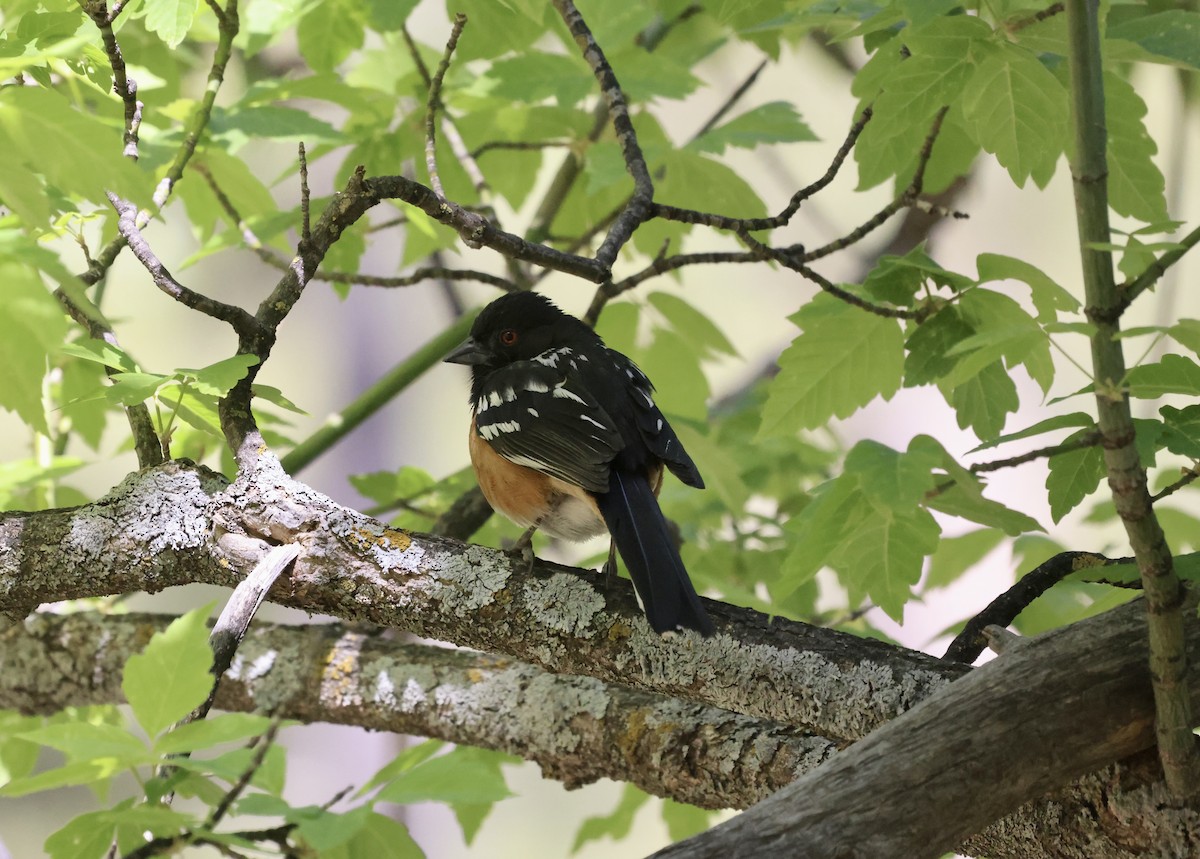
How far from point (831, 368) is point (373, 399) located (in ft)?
4.16

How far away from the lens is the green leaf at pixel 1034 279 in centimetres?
138

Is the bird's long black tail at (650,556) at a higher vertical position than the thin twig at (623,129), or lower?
lower

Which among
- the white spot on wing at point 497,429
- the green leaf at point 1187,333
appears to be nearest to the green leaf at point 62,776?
the green leaf at point 1187,333

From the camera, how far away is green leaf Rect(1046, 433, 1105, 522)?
4.11 feet

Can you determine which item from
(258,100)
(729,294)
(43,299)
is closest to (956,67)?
(43,299)

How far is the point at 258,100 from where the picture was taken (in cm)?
222

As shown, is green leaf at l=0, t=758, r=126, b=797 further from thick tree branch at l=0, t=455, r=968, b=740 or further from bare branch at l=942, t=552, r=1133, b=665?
bare branch at l=942, t=552, r=1133, b=665

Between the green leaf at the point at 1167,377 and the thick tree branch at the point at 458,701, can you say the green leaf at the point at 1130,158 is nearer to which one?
the green leaf at the point at 1167,377

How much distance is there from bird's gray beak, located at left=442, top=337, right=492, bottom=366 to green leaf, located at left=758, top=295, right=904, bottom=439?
100cm

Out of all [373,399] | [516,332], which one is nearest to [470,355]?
[516,332]

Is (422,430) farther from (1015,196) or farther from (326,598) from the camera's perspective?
(326,598)

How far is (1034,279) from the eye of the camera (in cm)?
140

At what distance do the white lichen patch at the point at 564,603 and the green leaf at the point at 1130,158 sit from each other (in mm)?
994

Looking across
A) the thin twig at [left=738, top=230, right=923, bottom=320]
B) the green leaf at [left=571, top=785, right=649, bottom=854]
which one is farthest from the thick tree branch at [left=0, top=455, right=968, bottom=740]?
the green leaf at [left=571, top=785, right=649, bottom=854]
